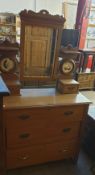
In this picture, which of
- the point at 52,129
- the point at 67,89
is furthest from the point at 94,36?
the point at 52,129

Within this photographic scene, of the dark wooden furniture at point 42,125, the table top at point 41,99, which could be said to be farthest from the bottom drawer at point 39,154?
the table top at point 41,99

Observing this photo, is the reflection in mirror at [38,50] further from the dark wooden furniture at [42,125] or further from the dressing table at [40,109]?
the dark wooden furniture at [42,125]

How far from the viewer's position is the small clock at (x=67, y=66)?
1881mm

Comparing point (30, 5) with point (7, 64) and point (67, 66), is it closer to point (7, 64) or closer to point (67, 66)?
point (67, 66)

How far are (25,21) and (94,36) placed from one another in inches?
144

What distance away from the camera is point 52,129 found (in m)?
1.72

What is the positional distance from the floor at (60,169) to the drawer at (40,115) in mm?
515

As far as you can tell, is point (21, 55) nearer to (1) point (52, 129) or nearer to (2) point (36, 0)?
(1) point (52, 129)

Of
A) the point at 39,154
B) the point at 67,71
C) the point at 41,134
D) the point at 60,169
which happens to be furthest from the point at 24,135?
the point at 67,71

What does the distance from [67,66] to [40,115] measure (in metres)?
0.59

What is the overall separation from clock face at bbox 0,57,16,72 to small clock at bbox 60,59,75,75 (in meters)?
0.48

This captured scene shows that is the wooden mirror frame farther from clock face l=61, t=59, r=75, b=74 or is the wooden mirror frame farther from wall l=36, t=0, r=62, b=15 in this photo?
wall l=36, t=0, r=62, b=15

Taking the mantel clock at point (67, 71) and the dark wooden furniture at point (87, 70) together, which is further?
the dark wooden furniture at point (87, 70)

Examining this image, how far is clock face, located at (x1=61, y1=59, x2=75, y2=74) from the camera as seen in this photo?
1885 millimetres
